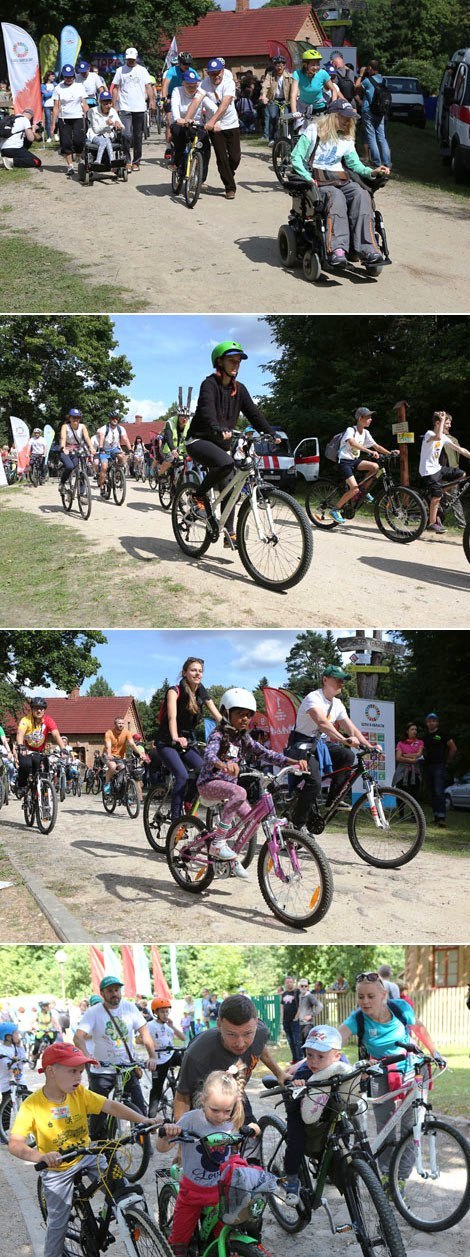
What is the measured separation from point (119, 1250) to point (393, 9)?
22727 millimetres

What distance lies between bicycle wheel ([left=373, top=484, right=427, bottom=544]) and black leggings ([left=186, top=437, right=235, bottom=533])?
7.07 feet

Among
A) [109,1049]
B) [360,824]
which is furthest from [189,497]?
[109,1049]

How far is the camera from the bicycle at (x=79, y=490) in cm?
962

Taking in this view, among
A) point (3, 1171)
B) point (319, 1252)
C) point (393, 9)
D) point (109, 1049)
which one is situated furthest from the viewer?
point (393, 9)

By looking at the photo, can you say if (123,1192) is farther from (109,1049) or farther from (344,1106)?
(109,1049)

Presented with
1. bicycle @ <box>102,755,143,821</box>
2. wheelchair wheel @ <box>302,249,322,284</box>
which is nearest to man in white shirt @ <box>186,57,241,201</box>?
wheelchair wheel @ <box>302,249,322,284</box>

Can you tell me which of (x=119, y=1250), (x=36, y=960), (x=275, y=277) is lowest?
(x=36, y=960)

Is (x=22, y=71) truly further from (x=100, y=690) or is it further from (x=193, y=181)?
(x=100, y=690)

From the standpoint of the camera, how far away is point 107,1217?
3922 millimetres

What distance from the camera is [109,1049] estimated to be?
6.03 meters

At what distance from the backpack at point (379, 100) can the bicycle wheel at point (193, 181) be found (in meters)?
2.81

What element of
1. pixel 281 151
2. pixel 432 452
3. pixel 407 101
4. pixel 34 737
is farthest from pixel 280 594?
pixel 407 101

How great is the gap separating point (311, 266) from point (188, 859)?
203 inches

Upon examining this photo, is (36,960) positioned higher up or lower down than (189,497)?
lower down
